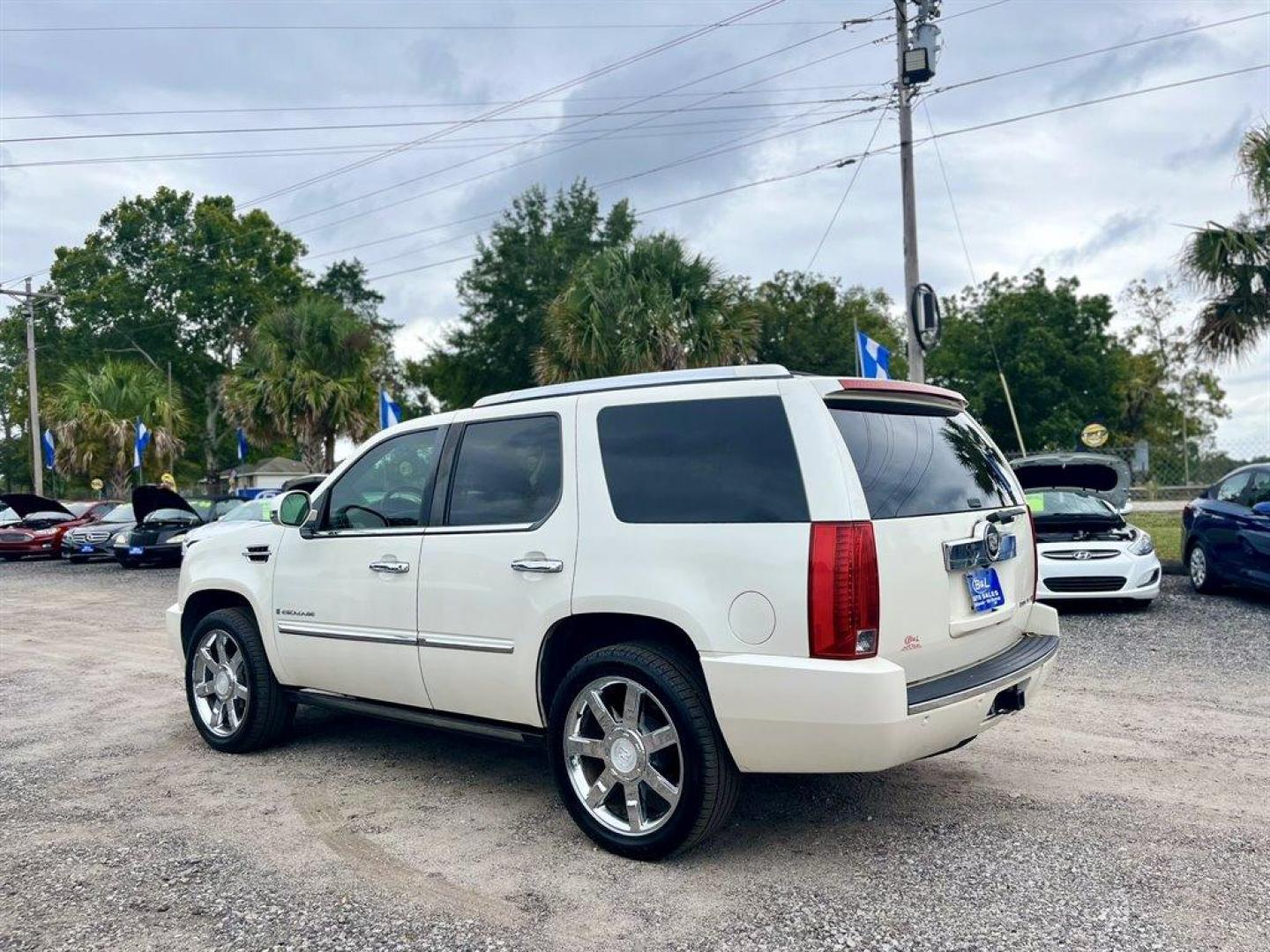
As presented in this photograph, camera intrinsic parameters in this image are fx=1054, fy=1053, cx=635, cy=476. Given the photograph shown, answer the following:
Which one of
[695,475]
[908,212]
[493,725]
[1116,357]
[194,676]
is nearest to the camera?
[695,475]

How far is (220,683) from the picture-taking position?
599cm

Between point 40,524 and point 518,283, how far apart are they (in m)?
19.0

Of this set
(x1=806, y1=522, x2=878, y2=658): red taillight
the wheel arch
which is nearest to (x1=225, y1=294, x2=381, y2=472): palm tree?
the wheel arch

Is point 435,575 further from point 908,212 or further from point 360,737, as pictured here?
point 908,212

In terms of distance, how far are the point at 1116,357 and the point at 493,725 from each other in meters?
43.8

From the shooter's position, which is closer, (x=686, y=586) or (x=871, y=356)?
(x=686, y=586)

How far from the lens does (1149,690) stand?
23.3ft

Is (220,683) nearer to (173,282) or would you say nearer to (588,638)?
(588,638)

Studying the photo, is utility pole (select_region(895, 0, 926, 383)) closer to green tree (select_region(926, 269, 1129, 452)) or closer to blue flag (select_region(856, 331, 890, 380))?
blue flag (select_region(856, 331, 890, 380))

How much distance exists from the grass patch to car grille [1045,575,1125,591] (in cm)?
342

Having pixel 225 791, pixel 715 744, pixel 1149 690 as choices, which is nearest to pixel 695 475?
pixel 715 744

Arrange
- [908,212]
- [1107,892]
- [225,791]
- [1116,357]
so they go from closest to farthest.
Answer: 1. [1107,892]
2. [225,791]
3. [908,212]
4. [1116,357]

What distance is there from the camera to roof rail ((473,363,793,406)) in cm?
414

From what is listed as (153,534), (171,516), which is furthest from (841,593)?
(171,516)
